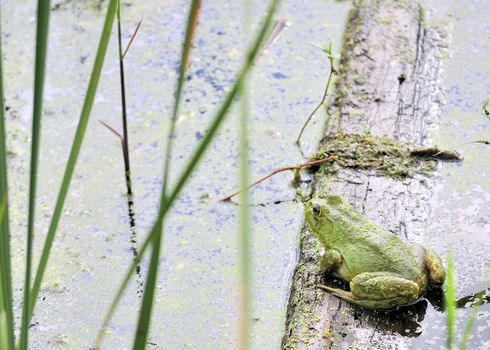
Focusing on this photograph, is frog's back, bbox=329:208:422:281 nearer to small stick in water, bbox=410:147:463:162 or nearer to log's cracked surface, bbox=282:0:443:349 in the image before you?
log's cracked surface, bbox=282:0:443:349

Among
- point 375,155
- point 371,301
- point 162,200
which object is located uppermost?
point 162,200

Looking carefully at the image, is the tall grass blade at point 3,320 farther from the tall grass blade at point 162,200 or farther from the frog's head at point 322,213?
the frog's head at point 322,213

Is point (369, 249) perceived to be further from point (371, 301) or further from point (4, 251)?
point (4, 251)

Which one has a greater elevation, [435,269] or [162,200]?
[162,200]

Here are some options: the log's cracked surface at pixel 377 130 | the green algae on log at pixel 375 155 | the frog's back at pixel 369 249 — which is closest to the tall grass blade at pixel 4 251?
the log's cracked surface at pixel 377 130

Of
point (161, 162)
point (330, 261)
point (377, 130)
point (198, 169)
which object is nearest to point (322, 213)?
point (330, 261)

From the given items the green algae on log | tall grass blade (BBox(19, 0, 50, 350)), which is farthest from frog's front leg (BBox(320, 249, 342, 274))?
tall grass blade (BBox(19, 0, 50, 350))
